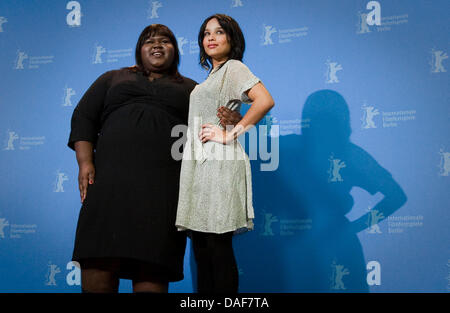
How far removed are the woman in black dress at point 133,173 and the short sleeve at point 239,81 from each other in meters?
0.29

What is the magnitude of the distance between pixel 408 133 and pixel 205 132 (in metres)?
1.22

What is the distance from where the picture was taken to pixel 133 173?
174cm

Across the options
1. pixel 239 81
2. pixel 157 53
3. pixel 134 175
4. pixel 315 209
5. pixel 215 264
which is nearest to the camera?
pixel 215 264

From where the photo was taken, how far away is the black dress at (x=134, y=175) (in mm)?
1704

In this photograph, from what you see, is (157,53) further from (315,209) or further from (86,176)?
(315,209)

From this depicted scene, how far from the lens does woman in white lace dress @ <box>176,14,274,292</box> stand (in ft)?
5.09

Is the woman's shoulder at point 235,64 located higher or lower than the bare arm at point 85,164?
higher

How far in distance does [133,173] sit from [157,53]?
52 centimetres

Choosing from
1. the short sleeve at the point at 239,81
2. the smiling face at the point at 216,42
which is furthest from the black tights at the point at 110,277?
the smiling face at the point at 216,42

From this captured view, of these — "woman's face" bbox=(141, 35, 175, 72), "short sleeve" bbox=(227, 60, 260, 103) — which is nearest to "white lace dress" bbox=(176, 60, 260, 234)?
"short sleeve" bbox=(227, 60, 260, 103)

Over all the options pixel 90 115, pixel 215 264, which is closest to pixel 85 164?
pixel 90 115

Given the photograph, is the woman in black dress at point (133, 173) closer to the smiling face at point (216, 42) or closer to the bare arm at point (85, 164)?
the bare arm at point (85, 164)
